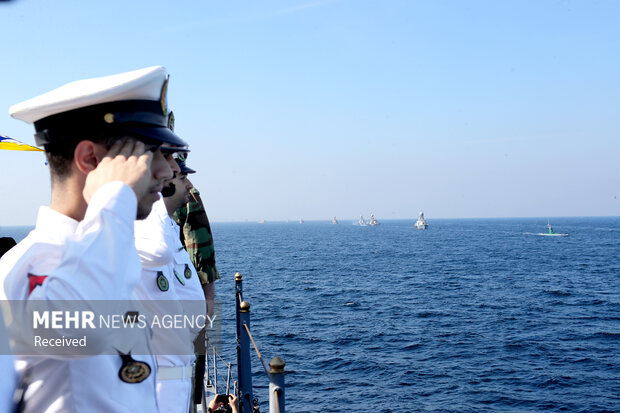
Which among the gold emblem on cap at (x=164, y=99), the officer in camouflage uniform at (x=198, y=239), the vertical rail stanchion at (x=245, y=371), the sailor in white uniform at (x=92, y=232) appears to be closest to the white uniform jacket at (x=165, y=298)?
the sailor in white uniform at (x=92, y=232)

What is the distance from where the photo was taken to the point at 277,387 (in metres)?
2.60

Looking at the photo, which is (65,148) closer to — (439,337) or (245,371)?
(245,371)

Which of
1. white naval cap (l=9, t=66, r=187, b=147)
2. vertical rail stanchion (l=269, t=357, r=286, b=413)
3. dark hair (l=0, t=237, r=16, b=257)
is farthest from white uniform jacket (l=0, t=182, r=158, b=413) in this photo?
vertical rail stanchion (l=269, t=357, r=286, b=413)

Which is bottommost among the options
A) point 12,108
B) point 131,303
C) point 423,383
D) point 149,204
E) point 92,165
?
point 423,383

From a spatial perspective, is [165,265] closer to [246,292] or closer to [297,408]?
[297,408]

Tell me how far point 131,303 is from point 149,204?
13.0 inches

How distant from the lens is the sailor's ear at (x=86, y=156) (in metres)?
1.34

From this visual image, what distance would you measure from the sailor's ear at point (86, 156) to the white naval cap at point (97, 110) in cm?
6

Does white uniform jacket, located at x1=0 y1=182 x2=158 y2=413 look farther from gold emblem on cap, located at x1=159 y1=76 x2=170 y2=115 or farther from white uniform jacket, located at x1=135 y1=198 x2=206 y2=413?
white uniform jacket, located at x1=135 y1=198 x2=206 y2=413

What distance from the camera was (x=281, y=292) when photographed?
44469mm

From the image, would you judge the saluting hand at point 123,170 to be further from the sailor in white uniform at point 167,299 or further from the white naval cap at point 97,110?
the sailor in white uniform at point 167,299

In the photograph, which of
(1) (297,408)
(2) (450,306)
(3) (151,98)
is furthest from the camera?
(2) (450,306)

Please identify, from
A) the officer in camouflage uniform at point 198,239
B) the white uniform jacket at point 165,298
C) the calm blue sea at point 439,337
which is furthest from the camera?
the calm blue sea at point 439,337

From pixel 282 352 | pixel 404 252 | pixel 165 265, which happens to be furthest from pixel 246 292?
pixel 404 252
